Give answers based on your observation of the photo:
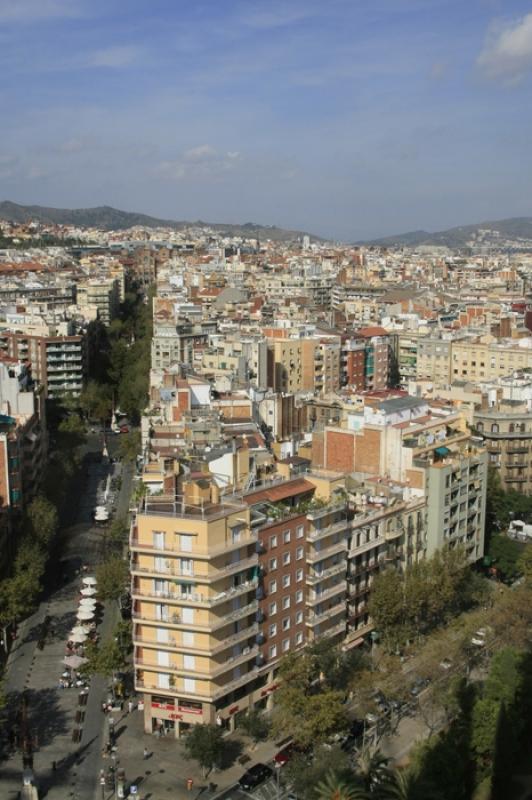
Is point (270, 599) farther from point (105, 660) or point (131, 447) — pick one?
point (131, 447)

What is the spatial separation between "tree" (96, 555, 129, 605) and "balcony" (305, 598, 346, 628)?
7.64 m

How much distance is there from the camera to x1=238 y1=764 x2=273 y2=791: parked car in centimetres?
2280

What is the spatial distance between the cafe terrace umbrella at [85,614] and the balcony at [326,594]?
8366mm

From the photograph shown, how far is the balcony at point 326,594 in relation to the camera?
2722 cm

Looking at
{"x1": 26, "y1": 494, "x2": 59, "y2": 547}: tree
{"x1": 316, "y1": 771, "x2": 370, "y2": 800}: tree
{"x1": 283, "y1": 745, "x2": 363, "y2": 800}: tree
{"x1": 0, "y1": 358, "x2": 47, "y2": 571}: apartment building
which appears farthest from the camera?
{"x1": 0, "y1": 358, "x2": 47, "y2": 571}: apartment building

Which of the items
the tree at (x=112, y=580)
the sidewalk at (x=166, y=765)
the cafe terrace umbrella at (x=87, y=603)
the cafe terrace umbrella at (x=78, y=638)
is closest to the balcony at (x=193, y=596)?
the sidewalk at (x=166, y=765)

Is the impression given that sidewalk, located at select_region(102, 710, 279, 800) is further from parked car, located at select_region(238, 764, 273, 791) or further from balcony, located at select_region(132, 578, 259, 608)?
balcony, located at select_region(132, 578, 259, 608)

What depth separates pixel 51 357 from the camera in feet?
209

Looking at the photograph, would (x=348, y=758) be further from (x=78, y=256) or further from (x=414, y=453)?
(x=78, y=256)

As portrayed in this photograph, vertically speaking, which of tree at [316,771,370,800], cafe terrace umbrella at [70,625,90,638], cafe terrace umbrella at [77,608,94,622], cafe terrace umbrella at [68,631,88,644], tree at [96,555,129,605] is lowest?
cafe terrace umbrella at [68,631,88,644]

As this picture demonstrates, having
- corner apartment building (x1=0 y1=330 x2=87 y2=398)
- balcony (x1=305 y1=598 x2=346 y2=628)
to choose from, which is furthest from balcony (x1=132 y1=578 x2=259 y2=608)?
corner apartment building (x1=0 y1=330 x2=87 y2=398)

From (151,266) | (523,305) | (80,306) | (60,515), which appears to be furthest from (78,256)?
(60,515)

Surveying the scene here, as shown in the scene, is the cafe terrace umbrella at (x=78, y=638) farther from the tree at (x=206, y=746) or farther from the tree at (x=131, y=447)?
the tree at (x=131, y=447)

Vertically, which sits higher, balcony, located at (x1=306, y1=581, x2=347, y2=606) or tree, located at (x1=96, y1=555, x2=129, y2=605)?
balcony, located at (x1=306, y1=581, x2=347, y2=606)
